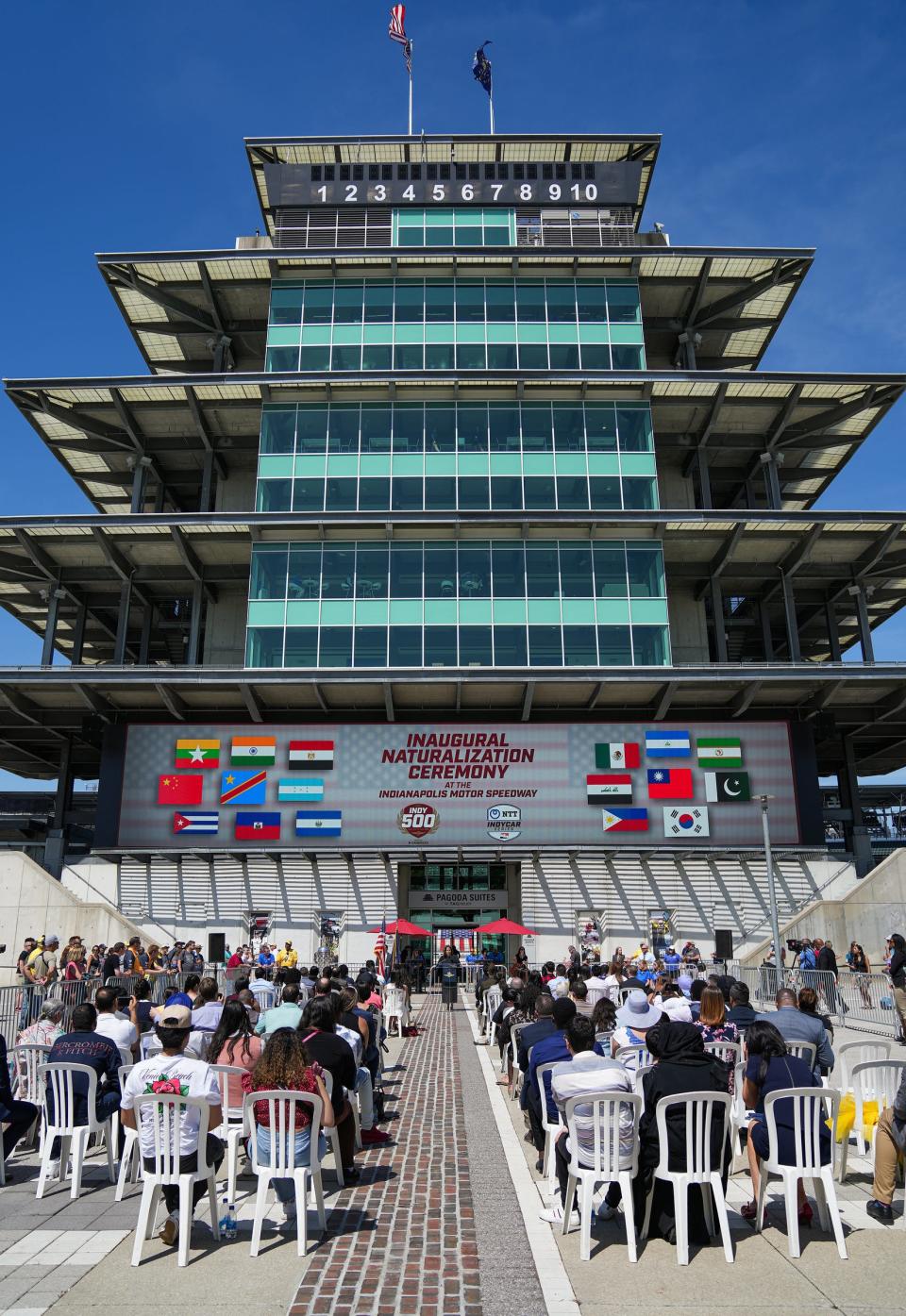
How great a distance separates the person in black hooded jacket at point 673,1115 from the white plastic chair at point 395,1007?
16.0 metres

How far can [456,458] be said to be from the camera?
42.7 meters

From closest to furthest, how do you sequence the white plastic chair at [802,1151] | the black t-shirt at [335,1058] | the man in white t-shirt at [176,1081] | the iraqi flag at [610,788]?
the white plastic chair at [802,1151], the man in white t-shirt at [176,1081], the black t-shirt at [335,1058], the iraqi flag at [610,788]

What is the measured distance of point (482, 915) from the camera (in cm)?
4447

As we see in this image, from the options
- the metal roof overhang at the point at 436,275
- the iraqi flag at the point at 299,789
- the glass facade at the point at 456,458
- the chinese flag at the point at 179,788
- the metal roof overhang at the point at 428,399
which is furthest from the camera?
the metal roof overhang at the point at 436,275

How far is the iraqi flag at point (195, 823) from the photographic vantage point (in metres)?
40.2

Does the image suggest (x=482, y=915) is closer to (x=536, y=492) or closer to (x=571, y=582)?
(x=571, y=582)

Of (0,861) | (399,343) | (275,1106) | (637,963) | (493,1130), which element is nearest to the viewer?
(275,1106)

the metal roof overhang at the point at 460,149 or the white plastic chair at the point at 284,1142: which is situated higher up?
the metal roof overhang at the point at 460,149

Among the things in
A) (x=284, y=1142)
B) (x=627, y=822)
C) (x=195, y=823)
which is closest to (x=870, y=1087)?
(x=284, y=1142)

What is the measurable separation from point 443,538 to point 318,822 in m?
13.2

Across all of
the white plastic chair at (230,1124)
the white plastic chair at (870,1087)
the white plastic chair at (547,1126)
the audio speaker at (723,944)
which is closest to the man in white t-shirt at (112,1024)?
the white plastic chair at (230,1124)

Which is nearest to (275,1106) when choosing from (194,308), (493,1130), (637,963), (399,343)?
(493,1130)

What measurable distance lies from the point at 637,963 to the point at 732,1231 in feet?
82.0

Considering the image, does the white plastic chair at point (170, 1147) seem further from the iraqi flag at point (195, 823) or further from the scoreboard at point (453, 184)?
the scoreboard at point (453, 184)
